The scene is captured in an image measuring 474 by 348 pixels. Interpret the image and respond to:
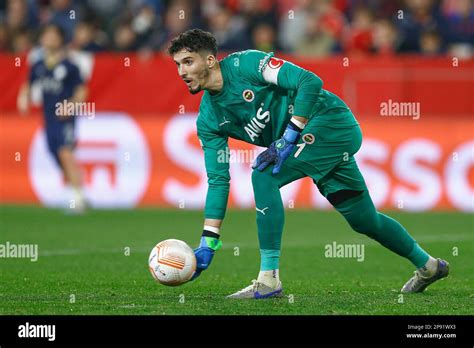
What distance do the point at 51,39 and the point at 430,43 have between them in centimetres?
641

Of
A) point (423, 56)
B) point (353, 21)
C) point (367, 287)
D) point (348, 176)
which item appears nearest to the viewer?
point (348, 176)

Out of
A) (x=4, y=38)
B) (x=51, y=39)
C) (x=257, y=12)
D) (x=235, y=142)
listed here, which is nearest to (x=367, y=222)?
(x=235, y=142)

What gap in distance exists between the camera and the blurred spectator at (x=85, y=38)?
2011 centimetres

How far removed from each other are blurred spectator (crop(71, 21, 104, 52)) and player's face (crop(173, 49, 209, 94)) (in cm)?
1133

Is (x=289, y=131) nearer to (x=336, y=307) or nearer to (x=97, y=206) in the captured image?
(x=336, y=307)

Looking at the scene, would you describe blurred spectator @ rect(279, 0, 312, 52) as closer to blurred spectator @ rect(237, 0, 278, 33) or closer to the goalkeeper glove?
blurred spectator @ rect(237, 0, 278, 33)

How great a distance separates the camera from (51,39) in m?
18.1

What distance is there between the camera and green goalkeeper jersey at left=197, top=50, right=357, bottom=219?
905 cm

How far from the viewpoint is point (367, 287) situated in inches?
400

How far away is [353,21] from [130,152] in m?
5.59

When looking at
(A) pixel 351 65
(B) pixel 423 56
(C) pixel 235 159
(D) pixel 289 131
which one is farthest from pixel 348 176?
(B) pixel 423 56
